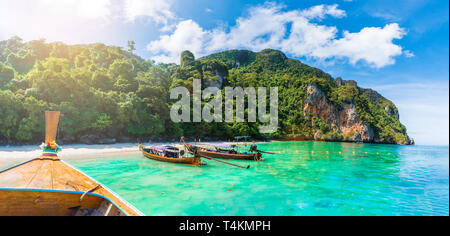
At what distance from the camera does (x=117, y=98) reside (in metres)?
30.7

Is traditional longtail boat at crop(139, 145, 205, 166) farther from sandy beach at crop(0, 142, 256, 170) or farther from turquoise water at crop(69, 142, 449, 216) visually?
sandy beach at crop(0, 142, 256, 170)

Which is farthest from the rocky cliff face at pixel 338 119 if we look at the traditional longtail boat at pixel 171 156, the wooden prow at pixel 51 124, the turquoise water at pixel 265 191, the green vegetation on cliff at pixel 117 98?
the wooden prow at pixel 51 124

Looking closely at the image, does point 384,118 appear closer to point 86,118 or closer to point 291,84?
point 291,84

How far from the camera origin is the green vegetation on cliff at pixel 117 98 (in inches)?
903

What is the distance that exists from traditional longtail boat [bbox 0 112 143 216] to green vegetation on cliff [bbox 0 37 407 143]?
73.8 ft

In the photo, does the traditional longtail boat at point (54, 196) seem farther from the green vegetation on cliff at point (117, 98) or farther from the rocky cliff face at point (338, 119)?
the rocky cliff face at point (338, 119)

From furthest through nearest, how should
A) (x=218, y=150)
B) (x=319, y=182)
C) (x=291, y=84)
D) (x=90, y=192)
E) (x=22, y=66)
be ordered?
1. (x=291, y=84)
2. (x=22, y=66)
3. (x=218, y=150)
4. (x=319, y=182)
5. (x=90, y=192)

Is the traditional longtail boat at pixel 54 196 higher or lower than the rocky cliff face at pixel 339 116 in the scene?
lower

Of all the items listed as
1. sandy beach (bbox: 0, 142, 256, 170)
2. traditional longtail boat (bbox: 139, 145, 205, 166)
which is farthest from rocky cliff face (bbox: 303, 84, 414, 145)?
sandy beach (bbox: 0, 142, 256, 170)

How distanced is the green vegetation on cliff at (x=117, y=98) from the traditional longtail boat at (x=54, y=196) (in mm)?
22497
